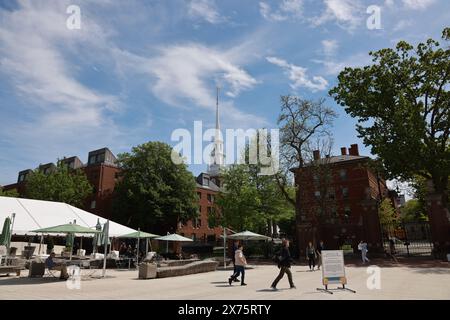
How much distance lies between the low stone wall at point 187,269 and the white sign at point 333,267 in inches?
335

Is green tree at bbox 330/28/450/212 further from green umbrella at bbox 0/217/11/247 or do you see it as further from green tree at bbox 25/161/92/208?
green tree at bbox 25/161/92/208

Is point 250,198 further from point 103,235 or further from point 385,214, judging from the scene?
point 385,214

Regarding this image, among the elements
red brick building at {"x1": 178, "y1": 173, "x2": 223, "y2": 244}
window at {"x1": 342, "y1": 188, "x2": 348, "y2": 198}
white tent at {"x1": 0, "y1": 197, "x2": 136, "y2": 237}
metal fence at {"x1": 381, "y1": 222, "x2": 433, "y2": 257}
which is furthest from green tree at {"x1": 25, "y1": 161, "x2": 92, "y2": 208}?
metal fence at {"x1": 381, "y1": 222, "x2": 433, "y2": 257}

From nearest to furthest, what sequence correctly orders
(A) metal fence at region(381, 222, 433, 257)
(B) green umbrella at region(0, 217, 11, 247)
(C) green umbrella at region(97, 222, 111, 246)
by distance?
(C) green umbrella at region(97, 222, 111, 246)
(B) green umbrella at region(0, 217, 11, 247)
(A) metal fence at region(381, 222, 433, 257)

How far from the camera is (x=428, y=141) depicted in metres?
26.3

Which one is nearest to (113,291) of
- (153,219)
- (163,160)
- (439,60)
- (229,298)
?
(229,298)

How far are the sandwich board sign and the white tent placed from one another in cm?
1626

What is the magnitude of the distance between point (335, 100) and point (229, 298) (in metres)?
A: 25.3

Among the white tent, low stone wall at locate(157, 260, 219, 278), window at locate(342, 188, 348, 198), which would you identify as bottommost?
low stone wall at locate(157, 260, 219, 278)

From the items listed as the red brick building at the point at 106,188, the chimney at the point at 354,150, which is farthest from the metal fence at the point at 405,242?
the red brick building at the point at 106,188

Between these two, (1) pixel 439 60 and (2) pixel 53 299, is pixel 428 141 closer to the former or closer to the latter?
(1) pixel 439 60

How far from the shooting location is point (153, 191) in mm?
43719

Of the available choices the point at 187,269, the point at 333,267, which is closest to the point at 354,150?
the point at 187,269

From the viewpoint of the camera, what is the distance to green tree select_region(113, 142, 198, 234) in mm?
43688
